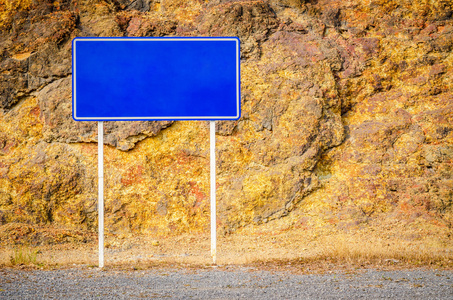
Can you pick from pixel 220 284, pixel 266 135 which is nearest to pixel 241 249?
pixel 266 135

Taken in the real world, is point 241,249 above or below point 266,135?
below

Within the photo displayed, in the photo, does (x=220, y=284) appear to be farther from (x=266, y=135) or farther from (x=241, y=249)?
(x=266, y=135)

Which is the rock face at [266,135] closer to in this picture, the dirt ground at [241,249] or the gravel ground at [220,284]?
the dirt ground at [241,249]

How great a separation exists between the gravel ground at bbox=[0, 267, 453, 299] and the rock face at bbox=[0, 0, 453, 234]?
3433 mm

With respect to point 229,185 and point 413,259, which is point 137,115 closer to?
point 229,185

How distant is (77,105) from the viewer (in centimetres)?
682

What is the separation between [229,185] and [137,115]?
3567 millimetres

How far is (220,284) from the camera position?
5.58 m

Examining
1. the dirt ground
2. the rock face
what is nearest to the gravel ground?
the dirt ground

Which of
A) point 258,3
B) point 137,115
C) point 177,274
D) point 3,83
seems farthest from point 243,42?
point 177,274

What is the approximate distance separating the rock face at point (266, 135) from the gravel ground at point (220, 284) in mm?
3433

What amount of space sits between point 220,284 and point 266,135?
Result: 510cm

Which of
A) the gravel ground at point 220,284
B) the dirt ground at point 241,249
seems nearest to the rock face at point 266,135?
the dirt ground at point 241,249

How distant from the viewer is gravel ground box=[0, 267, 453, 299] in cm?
504
